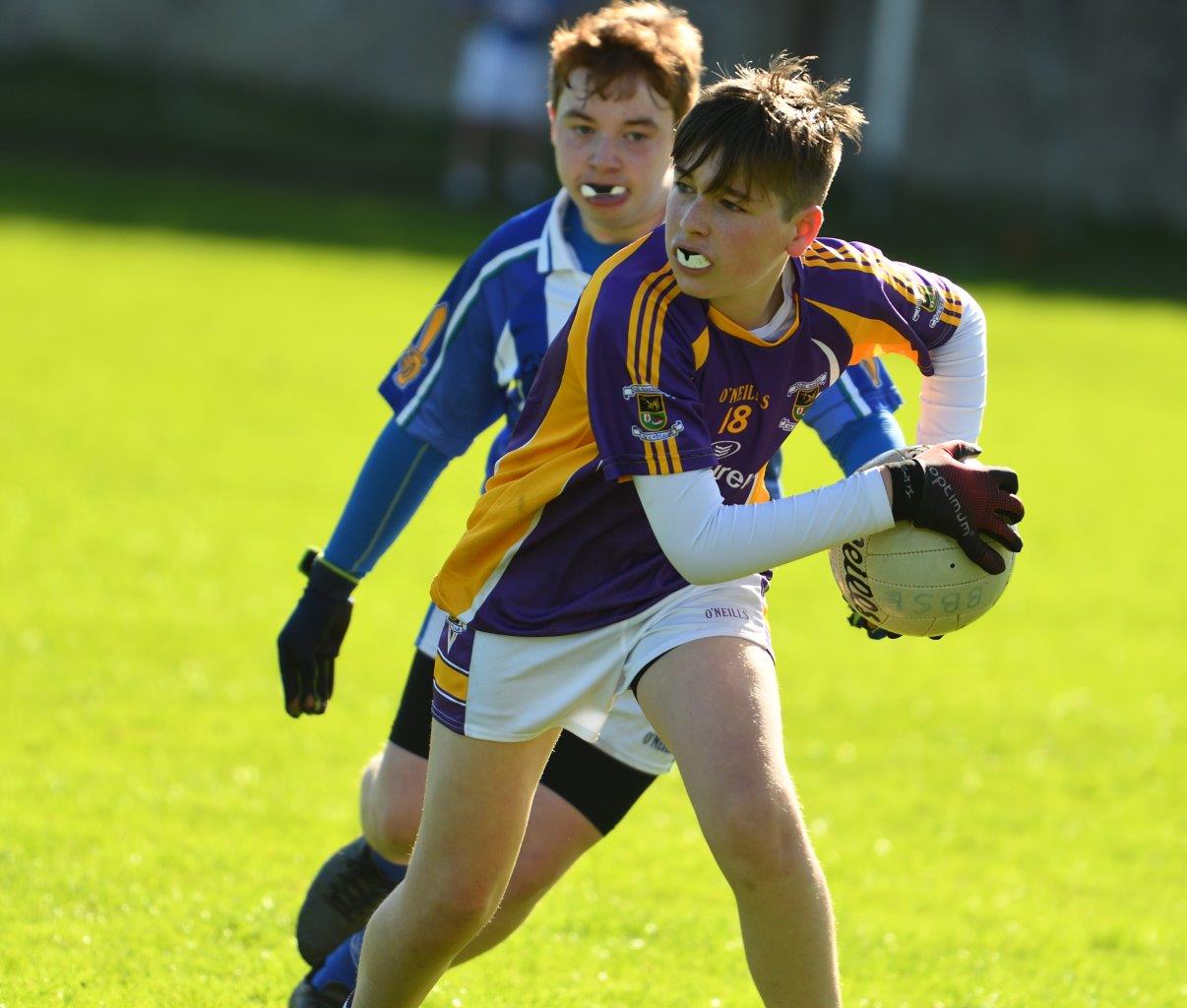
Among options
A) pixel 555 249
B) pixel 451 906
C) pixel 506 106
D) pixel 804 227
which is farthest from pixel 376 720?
pixel 506 106

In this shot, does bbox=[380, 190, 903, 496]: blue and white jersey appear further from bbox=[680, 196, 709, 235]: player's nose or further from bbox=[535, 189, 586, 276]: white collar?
bbox=[680, 196, 709, 235]: player's nose

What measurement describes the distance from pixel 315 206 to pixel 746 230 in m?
16.1

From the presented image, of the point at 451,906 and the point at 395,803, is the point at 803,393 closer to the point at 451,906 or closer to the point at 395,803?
the point at 451,906

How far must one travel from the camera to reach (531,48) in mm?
19141

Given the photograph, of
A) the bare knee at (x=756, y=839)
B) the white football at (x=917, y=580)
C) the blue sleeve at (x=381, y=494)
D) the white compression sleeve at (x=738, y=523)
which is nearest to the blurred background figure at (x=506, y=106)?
the blue sleeve at (x=381, y=494)

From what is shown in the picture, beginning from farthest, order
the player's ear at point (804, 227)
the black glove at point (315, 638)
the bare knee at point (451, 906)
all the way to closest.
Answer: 1. the black glove at point (315, 638)
2. the bare knee at point (451, 906)
3. the player's ear at point (804, 227)

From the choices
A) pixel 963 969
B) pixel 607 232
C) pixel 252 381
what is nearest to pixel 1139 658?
pixel 963 969

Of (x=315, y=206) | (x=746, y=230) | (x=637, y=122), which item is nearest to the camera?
(x=746, y=230)

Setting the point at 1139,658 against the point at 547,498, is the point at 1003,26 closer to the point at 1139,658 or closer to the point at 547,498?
the point at 1139,658

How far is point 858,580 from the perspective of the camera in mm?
3504

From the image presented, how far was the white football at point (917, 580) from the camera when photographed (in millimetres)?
3348

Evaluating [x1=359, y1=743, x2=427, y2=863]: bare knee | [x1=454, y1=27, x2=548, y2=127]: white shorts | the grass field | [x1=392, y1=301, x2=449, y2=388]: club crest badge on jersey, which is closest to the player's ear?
[x1=392, y1=301, x2=449, y2=388]: club crest badge on jersey

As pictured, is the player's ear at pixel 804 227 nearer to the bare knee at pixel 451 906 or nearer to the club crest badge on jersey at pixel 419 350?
the club crest badge on jersey at pixel 419 350

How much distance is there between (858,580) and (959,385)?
503 millimetres
